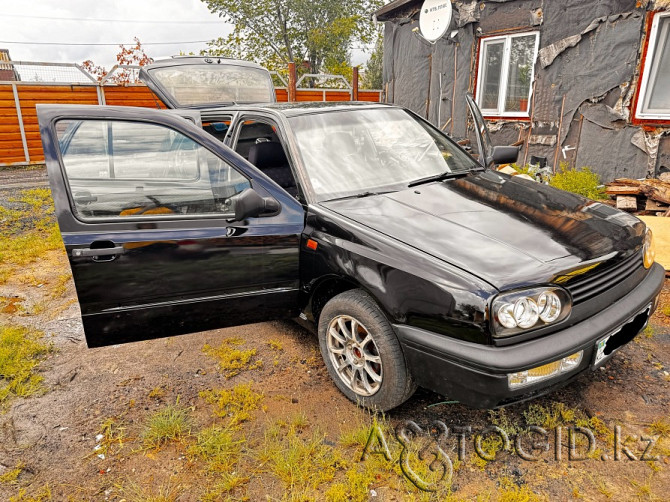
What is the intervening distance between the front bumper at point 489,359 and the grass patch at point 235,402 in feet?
3.37

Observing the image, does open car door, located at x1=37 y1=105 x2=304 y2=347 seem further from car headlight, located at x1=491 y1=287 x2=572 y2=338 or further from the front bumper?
car headlight, located at x1=491 y1=287 x2=572 y2=338

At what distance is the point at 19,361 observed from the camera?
311 cm

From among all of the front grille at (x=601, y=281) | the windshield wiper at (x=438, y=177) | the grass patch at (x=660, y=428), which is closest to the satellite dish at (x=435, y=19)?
the windshield wiper at (x=438, y=177)

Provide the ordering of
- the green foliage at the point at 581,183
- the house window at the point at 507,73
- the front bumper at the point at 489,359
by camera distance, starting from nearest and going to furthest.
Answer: the front bumper at the point at 489,359 < the green foliage at the point at 581,183 < the house window at the point at 507,73

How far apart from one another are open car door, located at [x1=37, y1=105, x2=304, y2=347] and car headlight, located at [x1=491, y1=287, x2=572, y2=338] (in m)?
1.25

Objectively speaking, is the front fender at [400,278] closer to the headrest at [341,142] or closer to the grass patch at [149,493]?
the headrest at [341,142]

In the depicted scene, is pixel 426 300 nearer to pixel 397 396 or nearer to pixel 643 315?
pixel 397 396

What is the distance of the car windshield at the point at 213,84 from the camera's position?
17.7 feet

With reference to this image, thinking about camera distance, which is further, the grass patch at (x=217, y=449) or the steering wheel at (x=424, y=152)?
the steering wheel at (x=424, y=152)

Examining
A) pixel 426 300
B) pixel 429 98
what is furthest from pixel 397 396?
pixel 429 98

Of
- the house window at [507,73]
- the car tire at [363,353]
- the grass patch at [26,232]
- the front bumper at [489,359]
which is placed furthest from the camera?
the house window at [507,73]

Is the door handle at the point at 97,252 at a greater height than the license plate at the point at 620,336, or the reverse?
the door handle at the point at 97,252

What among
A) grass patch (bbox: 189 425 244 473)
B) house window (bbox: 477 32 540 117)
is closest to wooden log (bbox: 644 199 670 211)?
house window (bbox: 477 32 540 117)

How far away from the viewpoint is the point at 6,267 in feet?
16.3
